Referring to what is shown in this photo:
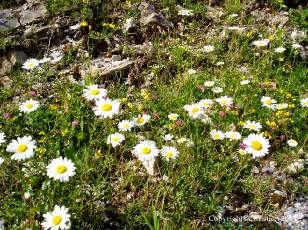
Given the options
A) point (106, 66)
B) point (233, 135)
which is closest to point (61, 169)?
point (233, 135)

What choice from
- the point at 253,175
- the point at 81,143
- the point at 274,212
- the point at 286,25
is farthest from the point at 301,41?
the point at 81,143

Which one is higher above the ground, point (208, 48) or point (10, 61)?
point (10, 61)

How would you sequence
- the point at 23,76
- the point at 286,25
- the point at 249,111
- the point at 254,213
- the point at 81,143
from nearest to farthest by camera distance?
the point at 254,213 → the point at 81,143 → the point at 249,111 → the point at 23,76 → the point at 286,25

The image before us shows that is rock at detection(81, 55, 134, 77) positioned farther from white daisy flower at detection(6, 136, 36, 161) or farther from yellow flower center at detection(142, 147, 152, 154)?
white daisy flower at detection(6, 136, 36, 161)

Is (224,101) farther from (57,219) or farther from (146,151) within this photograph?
(57,219)

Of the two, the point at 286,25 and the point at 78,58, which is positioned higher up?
the point at 78,58

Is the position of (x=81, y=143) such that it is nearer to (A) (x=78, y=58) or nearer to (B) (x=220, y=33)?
(A) (x=78, y=58)

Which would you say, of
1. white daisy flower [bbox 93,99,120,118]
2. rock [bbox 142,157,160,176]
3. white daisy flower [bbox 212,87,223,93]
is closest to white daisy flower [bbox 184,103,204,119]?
rock [bbox 142,157,160,176]
